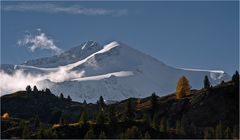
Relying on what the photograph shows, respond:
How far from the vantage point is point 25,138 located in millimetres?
199250

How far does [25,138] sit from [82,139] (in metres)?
19.0

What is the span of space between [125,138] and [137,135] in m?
7.67

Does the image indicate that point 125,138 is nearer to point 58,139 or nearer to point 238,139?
point 58,139

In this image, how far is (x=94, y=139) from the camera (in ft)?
625

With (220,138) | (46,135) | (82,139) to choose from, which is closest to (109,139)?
(82,139)

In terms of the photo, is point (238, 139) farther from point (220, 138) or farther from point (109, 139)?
point (109, 139)

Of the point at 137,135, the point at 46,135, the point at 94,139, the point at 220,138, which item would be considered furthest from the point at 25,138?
the point at 220,138

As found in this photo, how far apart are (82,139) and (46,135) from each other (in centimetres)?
1231

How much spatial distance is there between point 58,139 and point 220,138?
177 feet

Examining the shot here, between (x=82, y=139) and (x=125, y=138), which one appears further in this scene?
(x=82, y=139)

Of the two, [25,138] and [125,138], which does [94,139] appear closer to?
[125,138]

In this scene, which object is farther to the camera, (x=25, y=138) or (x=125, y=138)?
(x=25, y=138)

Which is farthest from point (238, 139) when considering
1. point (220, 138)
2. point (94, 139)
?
point (94, 139)

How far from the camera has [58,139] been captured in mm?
199125
